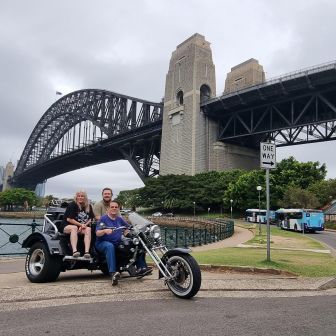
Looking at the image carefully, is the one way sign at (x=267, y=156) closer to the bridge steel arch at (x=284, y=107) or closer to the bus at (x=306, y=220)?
the bus at (x=306, y=220)

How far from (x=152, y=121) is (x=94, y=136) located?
24.7 metres

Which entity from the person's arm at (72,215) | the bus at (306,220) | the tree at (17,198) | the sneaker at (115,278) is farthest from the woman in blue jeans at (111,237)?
the tree at (17,198)

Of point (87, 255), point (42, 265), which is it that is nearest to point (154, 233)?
point (87, 255)

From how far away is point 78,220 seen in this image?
23.7 ft

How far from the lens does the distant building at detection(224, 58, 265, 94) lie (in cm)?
8094

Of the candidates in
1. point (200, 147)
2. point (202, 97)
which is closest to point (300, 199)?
point (200, 147)

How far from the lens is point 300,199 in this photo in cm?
5250

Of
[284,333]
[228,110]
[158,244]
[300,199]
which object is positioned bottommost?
[284,333]

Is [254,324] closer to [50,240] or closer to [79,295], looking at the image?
[79,295]

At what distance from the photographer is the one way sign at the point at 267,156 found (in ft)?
34.4

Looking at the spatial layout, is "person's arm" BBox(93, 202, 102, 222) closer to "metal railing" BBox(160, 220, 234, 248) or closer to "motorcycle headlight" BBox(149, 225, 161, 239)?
"motorcycle headlight" BBox(149, 225, 161, 239)

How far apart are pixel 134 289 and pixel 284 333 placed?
109 inches

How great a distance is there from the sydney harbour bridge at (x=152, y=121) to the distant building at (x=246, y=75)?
29.2 ft

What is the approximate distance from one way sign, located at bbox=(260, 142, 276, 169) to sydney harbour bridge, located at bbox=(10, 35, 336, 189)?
47.6m
